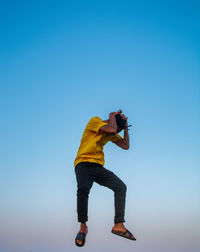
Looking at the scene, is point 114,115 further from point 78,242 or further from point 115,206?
point 78,242

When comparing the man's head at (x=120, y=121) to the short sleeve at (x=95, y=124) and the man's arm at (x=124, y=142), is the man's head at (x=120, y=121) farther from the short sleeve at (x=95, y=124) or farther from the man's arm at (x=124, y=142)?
the man's arm at (x=124, y=142)

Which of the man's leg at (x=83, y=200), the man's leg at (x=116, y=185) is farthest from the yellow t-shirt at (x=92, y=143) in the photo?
the man's leg at (x=83, y=200)

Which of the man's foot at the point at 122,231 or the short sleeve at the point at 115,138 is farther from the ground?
the short sleeve at the point at 115,138

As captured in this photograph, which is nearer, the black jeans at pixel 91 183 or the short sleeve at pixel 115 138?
the black jeans at pixel 91 183

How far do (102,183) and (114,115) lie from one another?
5.42 ft

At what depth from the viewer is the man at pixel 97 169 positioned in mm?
5613

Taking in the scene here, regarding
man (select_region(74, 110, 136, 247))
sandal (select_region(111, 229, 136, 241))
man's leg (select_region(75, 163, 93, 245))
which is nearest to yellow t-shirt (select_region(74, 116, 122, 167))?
man (select_region(74, 110, 136, 247))

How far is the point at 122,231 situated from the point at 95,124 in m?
2.44

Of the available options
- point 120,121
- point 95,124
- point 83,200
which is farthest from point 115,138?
point 83,200

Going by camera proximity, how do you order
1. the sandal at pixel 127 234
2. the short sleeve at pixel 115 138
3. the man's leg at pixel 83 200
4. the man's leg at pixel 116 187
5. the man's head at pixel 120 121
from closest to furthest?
the sandal at pixel 127 234 → the man's leg at pixel 83 200 → the man's leg at pixel 116 187 → the man's head at pixel 120 121 → the short sleeve at pixel 115 138

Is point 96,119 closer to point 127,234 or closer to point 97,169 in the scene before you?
point 97,169

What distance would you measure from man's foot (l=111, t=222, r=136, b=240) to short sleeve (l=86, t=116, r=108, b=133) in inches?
84.4

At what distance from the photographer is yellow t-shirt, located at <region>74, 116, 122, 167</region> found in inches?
238

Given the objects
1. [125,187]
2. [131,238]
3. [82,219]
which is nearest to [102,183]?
[125,187]
